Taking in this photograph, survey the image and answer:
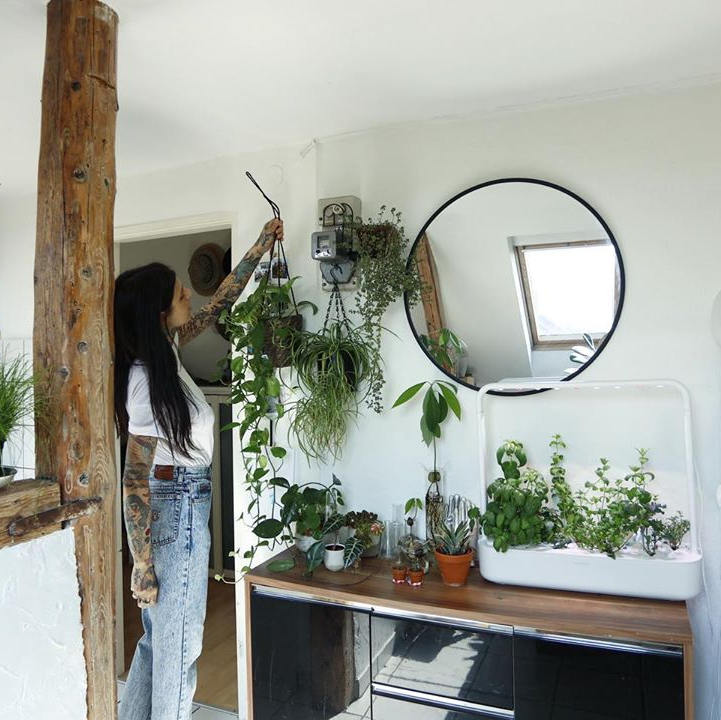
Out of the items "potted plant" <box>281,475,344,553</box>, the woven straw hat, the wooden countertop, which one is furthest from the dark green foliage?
the woven straw hat

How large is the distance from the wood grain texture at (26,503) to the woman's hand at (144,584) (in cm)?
46

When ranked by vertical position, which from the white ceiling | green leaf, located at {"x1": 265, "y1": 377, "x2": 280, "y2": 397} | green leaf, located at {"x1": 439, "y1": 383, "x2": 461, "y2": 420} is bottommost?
green leaf, located at {"x1": 439, "y1": 383, "x2": 461, "y2": 420}

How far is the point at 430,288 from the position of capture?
2.29 meters

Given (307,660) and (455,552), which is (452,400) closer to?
(455,552)

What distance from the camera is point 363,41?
69.6 inches

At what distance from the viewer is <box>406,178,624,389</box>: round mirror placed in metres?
2.09

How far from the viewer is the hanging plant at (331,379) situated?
2295 millimetres

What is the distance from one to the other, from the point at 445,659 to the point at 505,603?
0.79 feet

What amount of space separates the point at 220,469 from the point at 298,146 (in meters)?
2.15

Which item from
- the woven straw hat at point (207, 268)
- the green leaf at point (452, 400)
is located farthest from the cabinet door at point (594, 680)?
the woven straw hat at point (207, 268)

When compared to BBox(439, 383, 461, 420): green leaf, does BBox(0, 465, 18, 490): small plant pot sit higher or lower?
lower

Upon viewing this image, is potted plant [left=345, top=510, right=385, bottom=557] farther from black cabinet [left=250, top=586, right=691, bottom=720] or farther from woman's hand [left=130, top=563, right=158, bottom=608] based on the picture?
woman's hand [left=130, top=563, right=158, bottom=608]

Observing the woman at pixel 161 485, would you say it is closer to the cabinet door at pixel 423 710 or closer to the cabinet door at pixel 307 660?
the cabinet door at pixel 307 660

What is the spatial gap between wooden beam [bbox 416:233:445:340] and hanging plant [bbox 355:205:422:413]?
0.03 m
